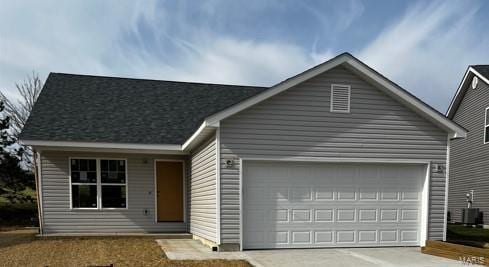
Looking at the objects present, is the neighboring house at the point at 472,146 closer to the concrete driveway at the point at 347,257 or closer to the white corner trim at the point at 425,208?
the white corner trim at the point at 425,208

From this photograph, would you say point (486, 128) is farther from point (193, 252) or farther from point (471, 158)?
point (193, 252)

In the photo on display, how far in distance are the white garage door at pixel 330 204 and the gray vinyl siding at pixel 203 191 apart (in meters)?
0.71

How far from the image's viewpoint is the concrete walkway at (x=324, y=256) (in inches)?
281

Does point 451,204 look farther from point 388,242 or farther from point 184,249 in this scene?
point 184,249

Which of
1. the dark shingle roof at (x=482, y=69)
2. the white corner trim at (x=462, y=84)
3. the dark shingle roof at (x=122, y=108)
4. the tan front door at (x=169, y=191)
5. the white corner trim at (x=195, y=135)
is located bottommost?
the tan front door at (x=169, y=191)

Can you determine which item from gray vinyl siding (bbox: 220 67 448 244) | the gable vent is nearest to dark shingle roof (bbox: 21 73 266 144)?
gray vinyl siding (bbox: 220 67 448 244)

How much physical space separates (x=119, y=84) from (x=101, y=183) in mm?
4166

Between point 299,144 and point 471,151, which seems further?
point 471,151

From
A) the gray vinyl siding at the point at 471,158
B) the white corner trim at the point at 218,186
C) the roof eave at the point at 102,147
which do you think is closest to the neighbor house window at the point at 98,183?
the roof eave at the point at 102,147

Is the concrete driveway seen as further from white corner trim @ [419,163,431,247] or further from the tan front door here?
the tan front door

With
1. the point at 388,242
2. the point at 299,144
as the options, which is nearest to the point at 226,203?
the point at 299,144

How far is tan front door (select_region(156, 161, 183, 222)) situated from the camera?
11641 mm

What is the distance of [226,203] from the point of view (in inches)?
322

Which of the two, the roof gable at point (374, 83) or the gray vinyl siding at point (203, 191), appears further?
the gray vinyl siding at point (203, 191)
